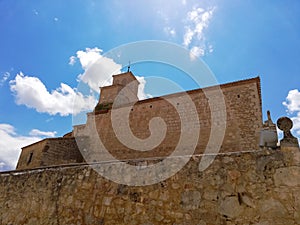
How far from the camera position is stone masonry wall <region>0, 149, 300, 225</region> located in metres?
2.41

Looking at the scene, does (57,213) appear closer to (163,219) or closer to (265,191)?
(163,219)

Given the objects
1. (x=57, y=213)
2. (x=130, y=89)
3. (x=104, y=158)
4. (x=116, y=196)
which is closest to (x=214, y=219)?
(x=116, y=196)

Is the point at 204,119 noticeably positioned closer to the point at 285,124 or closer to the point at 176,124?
the point at 176,124

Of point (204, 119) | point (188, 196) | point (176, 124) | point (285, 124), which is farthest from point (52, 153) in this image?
point (285, 124)

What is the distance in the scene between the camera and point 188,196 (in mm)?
2779

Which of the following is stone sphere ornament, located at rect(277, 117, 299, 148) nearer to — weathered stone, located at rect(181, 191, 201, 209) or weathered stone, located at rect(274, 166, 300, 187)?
weathered stone, located at rect(274, 166, 300, 187)

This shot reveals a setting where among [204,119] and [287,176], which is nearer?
[287,176]

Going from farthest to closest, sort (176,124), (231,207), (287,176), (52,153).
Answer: (52,153) → (176,124) → (231,207) → (287,176)

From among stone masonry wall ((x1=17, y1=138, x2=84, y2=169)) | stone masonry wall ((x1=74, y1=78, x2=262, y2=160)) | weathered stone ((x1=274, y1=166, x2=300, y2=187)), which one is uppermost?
stone masonry wall ((x1=74, y1=78, x2=262, y2=160))

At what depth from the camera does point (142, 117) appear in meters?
13.7

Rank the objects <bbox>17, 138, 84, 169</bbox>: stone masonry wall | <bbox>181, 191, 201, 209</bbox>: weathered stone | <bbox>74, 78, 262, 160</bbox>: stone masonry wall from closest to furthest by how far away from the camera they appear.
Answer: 1. <bbox>181, 191, 201, 209</bbox>: weathered stone
2. <bbox>74, 78, 262, 160</bbox>: stone masonry wall
3. <bbox>17, 138, 84, 169</bbox>: stone masonry wall

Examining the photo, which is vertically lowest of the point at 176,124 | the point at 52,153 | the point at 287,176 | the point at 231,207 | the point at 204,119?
the point at 231,207

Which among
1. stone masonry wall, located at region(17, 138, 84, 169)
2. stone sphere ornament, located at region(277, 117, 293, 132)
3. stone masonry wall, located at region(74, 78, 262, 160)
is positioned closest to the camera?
stone sphere ornament, located at region(277, 117, 293, 132)

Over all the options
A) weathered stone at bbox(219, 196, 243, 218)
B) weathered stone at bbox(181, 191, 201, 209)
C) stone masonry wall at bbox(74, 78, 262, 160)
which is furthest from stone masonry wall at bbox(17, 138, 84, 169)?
weathered stone at bbox(219, 196, 243, 218)
